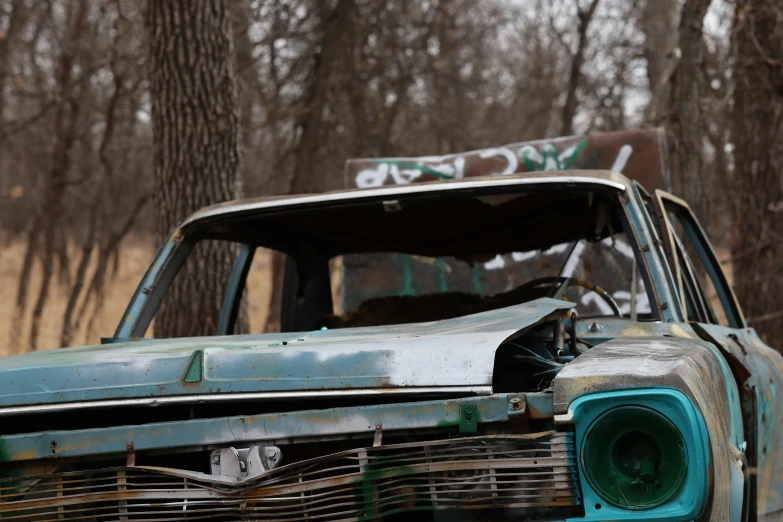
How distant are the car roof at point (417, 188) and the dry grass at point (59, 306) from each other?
423cm

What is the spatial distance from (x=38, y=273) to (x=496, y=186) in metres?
23.1

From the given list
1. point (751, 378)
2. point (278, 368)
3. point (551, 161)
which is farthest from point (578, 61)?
point (278, 368)

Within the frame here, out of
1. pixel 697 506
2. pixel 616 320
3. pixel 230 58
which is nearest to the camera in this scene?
pixel 697 506

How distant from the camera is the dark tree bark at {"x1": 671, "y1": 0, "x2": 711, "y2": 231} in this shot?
822 centimetres

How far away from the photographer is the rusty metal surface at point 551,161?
5418 mm

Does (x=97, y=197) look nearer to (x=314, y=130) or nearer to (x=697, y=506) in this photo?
(x=314, y=130)

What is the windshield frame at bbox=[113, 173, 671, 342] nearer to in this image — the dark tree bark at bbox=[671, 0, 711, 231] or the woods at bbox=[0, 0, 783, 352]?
the woods at bbox=[0, 0, 783, 352]

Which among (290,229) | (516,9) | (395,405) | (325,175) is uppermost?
(516,9)

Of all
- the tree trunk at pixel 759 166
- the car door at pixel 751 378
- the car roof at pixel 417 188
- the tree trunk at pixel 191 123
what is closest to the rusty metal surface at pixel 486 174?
the car door at pixel 751 378

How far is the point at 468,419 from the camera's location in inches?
88.0

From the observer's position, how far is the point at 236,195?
6402 mm

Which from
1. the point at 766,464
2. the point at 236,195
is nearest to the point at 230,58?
the point at 236,195

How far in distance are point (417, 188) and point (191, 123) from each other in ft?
9.87

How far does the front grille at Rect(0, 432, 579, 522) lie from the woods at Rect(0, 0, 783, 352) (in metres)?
3.72
